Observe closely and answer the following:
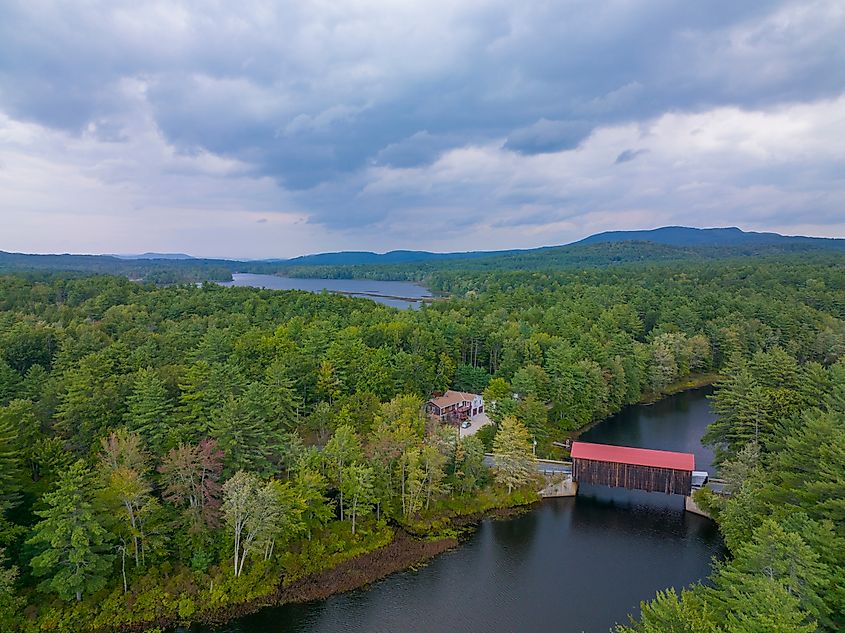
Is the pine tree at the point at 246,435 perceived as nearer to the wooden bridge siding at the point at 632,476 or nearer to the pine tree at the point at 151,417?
the pine tree at the point at 151,417

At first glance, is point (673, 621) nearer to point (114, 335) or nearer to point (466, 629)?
point (466, 629)

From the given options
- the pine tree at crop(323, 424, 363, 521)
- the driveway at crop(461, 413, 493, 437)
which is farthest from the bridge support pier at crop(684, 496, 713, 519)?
the pine tree at crop(323, 424, 363, 521)

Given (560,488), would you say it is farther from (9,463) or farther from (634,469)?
(9,463)

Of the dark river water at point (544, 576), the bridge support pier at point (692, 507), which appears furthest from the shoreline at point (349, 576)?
the bridge support pier at point (692, 507)

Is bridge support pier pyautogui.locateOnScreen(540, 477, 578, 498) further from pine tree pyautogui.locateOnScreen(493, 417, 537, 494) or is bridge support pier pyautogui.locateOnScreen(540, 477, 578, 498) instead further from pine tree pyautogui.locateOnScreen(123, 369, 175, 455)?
pine tree pyautogui.locateOnScreen(123, 369, 175, 455)

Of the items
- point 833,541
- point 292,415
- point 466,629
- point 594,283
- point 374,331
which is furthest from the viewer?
point 594,283

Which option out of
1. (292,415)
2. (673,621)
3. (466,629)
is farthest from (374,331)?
(673,621)
